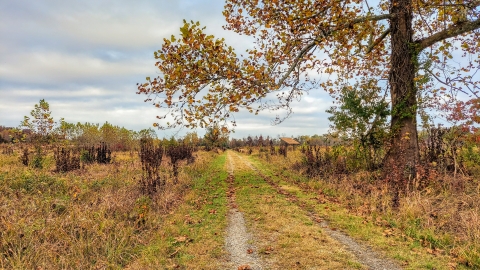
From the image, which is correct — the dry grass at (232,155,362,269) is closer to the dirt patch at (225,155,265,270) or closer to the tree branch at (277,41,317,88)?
the dirt patch at (225,155,265,270)

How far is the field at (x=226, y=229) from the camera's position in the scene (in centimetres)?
442

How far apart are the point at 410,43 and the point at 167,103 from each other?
9.64m

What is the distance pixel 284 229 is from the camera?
5906 mm

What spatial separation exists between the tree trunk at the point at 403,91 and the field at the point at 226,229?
6.50 ft

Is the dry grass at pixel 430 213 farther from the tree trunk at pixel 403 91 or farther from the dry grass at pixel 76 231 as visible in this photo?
the dry grass at pixel 76 231

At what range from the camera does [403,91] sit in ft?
34.7

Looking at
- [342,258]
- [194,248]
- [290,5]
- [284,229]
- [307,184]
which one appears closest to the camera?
[342,258]

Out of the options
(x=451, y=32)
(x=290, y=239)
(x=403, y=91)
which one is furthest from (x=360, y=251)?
(x=451, y=32)

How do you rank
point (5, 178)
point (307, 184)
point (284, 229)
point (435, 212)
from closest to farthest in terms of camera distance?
point (284, 229), point (435, 212), point (5, 178), point (307, 184)

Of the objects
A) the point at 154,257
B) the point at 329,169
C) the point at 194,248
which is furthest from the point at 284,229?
the point at 329,169

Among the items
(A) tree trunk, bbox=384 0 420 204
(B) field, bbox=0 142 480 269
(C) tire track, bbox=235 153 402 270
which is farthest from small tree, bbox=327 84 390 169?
(C) tire track, bbox=235 153 402 270

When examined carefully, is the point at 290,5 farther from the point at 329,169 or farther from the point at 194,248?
the point at 194,248

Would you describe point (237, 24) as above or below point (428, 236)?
above

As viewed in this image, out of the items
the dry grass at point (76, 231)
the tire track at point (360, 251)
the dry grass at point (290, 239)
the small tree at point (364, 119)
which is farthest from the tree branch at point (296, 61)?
the dry grass at point (76, 231)
